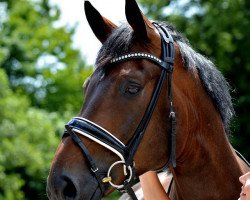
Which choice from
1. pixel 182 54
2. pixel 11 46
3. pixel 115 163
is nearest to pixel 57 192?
pixel 115 163

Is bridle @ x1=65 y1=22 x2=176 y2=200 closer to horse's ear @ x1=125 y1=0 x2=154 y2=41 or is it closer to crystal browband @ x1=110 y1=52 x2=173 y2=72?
crystal browband @ x1=110 y1=52 x2=173 y2=72

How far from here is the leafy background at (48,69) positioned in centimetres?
1543

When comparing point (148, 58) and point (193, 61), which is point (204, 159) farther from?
point (148, 58)

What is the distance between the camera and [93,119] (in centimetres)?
338

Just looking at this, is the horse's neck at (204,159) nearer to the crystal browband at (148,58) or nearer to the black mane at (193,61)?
the black mane at (193,61)

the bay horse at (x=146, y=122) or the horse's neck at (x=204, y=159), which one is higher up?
the bay horse at (x=146, y=122)

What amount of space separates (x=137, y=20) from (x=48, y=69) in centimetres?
2430

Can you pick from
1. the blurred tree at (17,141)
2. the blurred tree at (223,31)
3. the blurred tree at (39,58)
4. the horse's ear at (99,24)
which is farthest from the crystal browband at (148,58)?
the blurred tree at (39,58)

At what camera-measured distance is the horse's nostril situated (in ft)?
10.6

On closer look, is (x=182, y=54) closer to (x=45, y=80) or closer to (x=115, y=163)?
(x=115, y=163)

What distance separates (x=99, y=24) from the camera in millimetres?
3793

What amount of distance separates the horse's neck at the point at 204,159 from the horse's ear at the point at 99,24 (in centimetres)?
61

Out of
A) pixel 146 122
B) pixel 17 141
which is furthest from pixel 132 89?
pixel 17 141

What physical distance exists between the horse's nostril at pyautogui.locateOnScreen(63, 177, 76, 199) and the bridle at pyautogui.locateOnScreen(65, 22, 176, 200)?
0.14m
